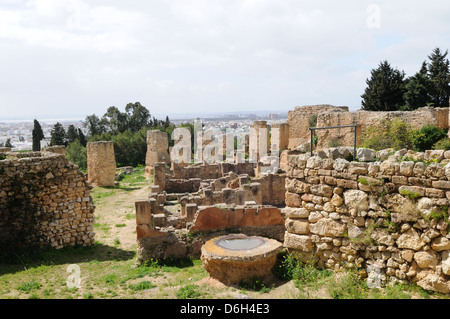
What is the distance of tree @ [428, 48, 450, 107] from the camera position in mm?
27356

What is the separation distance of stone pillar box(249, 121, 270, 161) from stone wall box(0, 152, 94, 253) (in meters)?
17.8

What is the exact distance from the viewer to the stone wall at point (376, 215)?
15.4 feet

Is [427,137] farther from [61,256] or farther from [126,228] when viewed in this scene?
[61,256]

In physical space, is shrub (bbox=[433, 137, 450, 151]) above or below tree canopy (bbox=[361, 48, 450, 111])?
below

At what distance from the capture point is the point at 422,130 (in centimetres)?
1572

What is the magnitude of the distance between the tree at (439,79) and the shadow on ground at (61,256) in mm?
27829

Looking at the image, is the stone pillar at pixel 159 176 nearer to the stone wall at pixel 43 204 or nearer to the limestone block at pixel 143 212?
the stone wall at pixel 43 204

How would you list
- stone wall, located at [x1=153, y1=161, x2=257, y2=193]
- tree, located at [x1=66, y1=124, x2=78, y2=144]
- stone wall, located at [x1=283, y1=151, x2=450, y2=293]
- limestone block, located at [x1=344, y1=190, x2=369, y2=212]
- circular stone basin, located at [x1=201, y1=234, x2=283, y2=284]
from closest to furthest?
stone wall, located at [x1=283, y1=151, x2=450, y2=293], limestone block, located at [x1=344, y1=190, x2=369, y2=212], circular stone basin, located at [x1=201, y1=234, x2=283, y2=284], stone wall, located at [x1=153, y1=161, x2=257, y2=193], tree, located at [x1=66, y1=124, x2=78, y2=144]

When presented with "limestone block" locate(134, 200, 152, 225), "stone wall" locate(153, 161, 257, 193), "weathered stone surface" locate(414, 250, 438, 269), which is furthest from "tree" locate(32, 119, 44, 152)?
"weathered stone surface" locate(414, 250, 438, 269)

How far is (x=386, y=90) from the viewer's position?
96.8 feet

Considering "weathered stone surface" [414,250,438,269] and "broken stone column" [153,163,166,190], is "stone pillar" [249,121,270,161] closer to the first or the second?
"broken stone column" [153,163,166,190]

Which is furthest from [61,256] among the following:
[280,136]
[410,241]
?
[280,136]

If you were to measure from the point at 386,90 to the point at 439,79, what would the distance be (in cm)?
392
